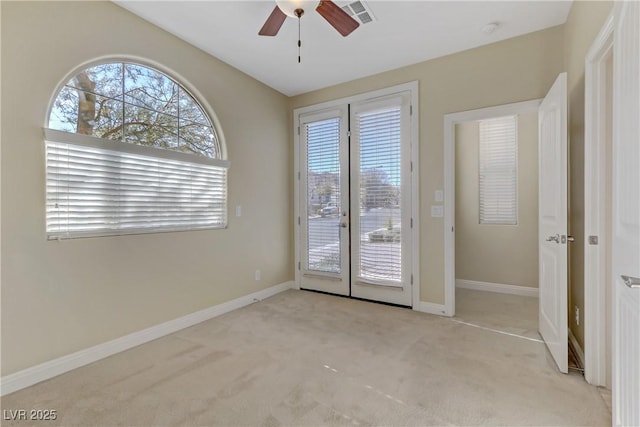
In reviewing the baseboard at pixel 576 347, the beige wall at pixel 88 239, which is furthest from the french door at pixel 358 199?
the baseboard at pixel 576 347

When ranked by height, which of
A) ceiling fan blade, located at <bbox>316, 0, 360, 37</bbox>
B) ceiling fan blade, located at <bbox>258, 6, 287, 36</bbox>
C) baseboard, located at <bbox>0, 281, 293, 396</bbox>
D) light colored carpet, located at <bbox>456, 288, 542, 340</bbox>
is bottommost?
light colored carpet, located at <bbox>456, 288, 542, 340</bbox>

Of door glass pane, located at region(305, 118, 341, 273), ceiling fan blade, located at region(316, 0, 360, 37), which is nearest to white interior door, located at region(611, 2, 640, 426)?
ceiling fan blade, located at region(316, 0, 360, 37)

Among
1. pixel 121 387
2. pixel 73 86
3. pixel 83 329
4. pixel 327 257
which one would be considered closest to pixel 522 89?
pixel 327 257

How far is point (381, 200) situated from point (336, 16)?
83.4 inches

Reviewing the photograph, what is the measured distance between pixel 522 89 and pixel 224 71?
10.3ft

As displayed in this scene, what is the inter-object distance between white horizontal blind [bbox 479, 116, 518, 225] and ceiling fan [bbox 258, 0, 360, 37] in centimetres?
296

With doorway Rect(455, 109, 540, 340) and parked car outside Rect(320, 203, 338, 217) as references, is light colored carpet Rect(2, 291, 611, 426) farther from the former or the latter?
parked car outside Rect(320, 203, 338, 217)

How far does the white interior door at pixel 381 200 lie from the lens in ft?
11.9

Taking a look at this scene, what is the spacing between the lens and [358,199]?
157 inches

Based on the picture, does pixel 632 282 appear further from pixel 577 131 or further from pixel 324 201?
pixel 324 201

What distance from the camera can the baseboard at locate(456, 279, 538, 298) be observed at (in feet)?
13.5

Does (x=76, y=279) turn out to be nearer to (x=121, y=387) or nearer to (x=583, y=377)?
(x=121, y=387)

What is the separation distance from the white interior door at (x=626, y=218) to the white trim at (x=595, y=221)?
0.69m

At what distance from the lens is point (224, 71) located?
355cm
